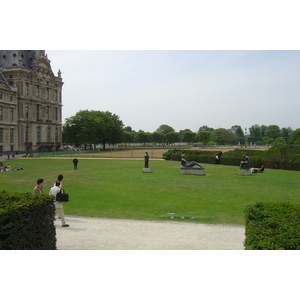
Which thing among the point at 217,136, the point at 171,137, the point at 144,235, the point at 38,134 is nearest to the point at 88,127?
the point at 38,134

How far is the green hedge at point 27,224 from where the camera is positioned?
6609 mm

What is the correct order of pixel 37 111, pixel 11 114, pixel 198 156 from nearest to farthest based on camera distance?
pixel 198 156 → pixel 11 114 → pixel 37 111

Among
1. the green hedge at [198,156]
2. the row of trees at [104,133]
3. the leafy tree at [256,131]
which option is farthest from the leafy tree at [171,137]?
the green hedge at [198,156]

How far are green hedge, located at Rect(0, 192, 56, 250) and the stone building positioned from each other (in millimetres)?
73574

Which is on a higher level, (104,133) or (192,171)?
(104,133)

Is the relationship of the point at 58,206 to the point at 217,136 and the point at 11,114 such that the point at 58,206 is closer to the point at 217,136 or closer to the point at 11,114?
the point at 11,114

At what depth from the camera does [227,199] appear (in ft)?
51.0

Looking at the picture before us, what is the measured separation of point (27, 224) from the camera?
682cm

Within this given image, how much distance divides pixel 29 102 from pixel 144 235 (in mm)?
84294

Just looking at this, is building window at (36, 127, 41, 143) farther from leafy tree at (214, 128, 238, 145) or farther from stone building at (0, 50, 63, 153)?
leafy tree at (214, 128, 238, 145)

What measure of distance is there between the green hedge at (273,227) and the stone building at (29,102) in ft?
250

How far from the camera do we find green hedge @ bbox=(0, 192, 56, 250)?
6.61 m

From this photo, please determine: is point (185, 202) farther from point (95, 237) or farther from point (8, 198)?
point (8, 198)

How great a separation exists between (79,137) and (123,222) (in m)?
80.2
